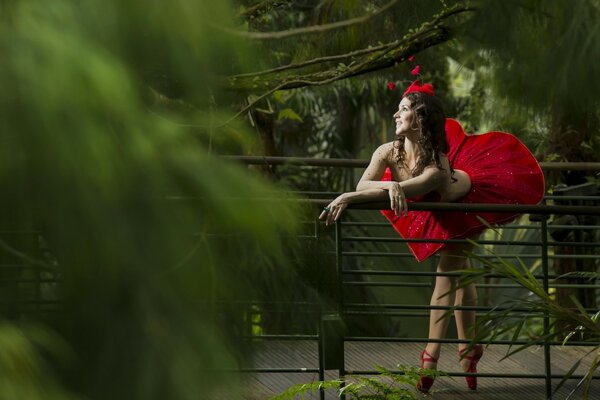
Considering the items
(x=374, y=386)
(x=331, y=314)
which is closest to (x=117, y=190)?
(x=331, y=314)

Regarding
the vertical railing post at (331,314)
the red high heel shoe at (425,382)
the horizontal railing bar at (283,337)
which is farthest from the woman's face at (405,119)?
the horizontal railing bar at (283,337)

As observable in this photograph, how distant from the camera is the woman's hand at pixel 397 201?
4359 millimetres

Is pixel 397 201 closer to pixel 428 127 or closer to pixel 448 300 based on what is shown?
pixel 428 127

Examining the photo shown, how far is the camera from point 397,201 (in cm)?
438

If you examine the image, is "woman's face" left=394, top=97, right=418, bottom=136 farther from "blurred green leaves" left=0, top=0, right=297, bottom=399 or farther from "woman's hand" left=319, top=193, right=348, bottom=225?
"blurred green leaves" left=0, top=0, right=297, bottom=399

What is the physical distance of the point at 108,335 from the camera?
40.0 inches

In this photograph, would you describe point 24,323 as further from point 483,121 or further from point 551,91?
point 483,121

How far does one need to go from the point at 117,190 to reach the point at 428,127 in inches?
151

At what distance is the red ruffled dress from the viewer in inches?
189

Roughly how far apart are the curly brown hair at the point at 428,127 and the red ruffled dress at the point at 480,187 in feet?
0.53

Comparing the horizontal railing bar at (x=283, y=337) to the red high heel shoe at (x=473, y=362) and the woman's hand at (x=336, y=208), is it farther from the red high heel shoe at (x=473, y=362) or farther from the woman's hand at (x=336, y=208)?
the red high heel shoe at (x=473, y=362)

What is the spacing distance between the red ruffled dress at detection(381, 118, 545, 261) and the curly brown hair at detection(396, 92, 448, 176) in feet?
0.53

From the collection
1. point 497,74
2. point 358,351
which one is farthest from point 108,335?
point 358,351

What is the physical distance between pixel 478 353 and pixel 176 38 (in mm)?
3980
